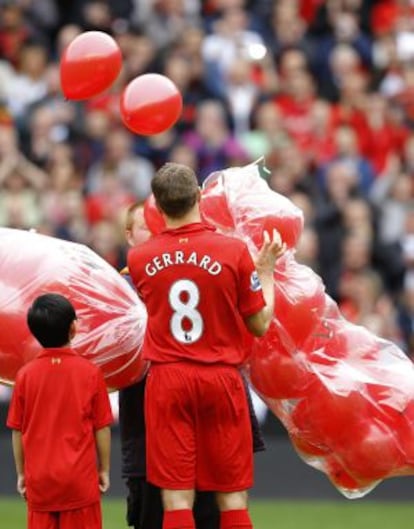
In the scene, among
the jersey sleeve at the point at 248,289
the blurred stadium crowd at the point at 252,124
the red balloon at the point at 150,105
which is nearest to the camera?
the jersey sleeve at the point at 248,289

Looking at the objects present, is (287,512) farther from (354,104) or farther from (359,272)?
(354,104)

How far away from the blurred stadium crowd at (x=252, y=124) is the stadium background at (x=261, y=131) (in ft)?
0.05

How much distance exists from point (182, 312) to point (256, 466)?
4908 mm

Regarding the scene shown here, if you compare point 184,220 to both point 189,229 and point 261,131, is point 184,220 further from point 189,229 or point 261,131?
point 261,131

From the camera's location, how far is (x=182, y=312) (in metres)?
7.00

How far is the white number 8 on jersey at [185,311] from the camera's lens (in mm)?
6988

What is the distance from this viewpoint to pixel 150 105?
7.77 meters

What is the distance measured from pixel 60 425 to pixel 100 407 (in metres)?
0.19

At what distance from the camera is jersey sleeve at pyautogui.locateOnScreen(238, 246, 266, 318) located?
6961 mm

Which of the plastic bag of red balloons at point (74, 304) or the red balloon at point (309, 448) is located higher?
the plastic bag of red balloons at point (74, 304)

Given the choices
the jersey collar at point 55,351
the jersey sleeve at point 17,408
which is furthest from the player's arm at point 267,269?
the jersey sleeve at point 17,408

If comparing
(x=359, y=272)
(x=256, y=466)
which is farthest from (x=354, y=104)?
(x=256, y=466)

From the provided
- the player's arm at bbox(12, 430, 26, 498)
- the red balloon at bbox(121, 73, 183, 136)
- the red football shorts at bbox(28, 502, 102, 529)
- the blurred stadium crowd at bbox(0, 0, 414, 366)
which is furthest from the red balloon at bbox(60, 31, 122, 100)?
the blurred stadium crowd at bbox(0, 0, 414, 366)

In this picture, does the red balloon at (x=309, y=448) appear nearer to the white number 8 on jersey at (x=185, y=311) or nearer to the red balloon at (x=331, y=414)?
the red balloon at (x=331, y=414)
